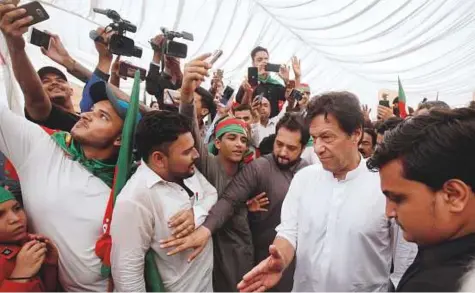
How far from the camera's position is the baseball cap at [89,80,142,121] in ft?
4.23

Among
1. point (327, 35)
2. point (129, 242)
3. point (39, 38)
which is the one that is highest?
point (327, 35)

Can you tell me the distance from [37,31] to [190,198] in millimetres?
913

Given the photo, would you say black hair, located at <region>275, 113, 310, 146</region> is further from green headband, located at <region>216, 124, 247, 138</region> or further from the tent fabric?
the tent fabric

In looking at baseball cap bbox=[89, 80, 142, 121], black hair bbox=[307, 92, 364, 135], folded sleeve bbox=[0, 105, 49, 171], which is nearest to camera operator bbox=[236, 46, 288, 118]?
black hair bbox=[307, 92, 364, 135]

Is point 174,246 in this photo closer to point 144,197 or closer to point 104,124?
point 144,197

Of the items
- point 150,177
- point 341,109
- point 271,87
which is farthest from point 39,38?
Result: point 271,87

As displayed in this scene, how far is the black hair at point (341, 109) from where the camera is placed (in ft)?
4.30

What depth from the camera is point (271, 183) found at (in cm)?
169

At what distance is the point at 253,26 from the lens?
608 cm

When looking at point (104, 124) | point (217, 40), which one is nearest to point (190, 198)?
point (104, 124)

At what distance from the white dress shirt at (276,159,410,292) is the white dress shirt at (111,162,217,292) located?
13.2 inches

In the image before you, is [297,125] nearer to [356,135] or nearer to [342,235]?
[356,135]

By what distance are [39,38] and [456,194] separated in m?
1.57

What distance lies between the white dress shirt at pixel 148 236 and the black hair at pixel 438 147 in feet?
2.28
